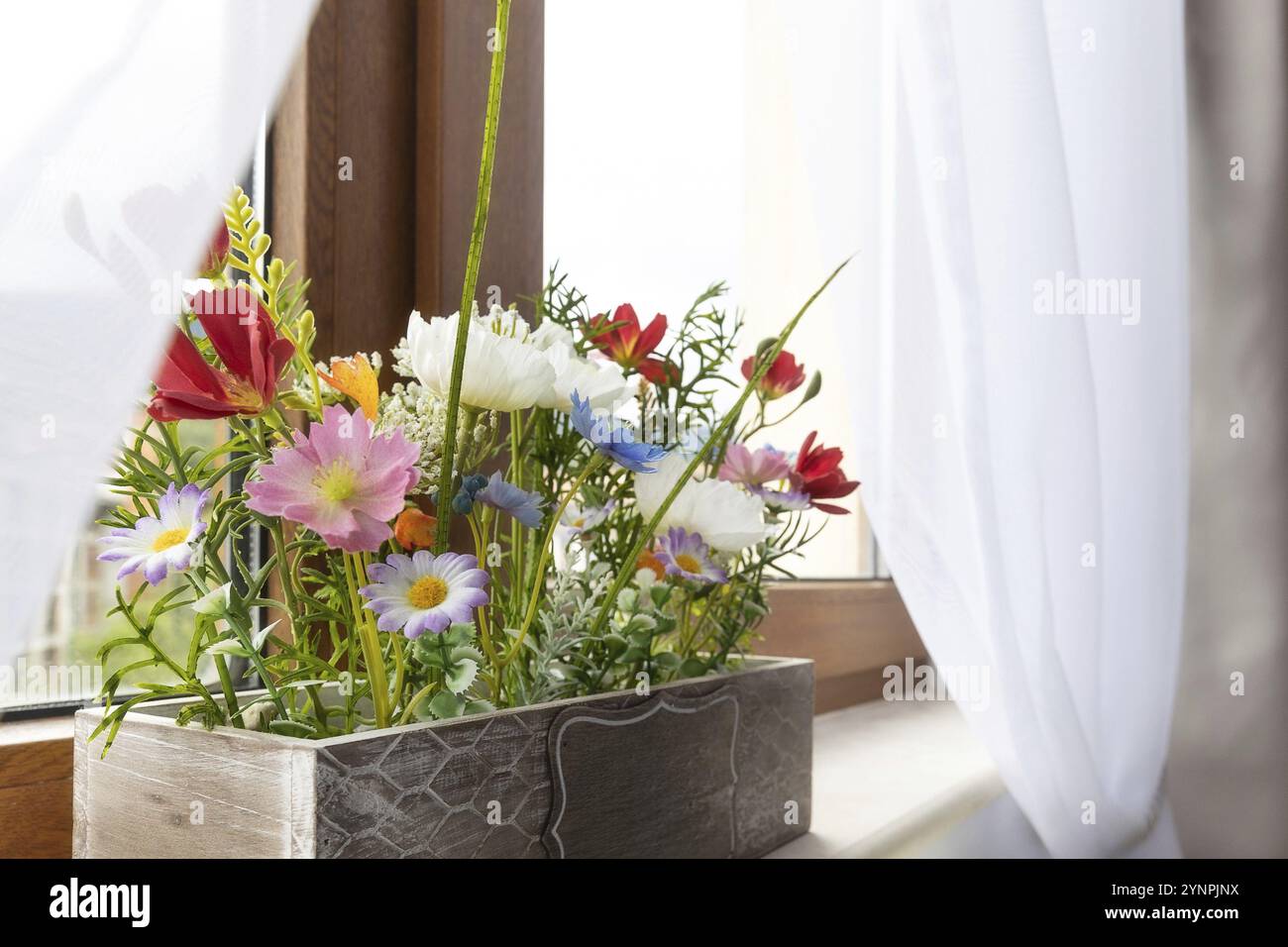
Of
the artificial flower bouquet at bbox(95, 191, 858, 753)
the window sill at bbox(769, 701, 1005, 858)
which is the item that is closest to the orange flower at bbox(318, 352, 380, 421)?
the artificial flower bouquet at bbox(95, 191, 858, 753)

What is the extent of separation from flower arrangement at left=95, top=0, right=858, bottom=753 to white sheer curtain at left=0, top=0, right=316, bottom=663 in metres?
0.03

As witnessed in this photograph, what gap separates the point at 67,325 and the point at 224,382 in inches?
4.7

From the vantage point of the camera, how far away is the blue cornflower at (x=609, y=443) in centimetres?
57

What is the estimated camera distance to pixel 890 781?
3.48 ft

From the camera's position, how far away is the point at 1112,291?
1.03m

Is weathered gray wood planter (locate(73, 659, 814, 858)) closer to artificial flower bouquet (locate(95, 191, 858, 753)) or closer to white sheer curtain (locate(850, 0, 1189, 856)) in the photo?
artificial flower bouquet (locate(95, 191, 858, 753))

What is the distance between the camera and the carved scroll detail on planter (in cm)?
57

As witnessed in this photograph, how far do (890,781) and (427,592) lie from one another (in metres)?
0.72

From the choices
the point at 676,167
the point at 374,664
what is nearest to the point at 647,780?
the point at 374,664

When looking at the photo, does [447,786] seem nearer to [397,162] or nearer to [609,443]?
[609,443]

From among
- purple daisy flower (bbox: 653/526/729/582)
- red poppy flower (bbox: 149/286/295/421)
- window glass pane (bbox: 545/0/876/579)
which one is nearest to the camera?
red poppy flower (bbox: 149/286/295/421)

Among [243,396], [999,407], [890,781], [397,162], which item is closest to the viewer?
[243,396]
